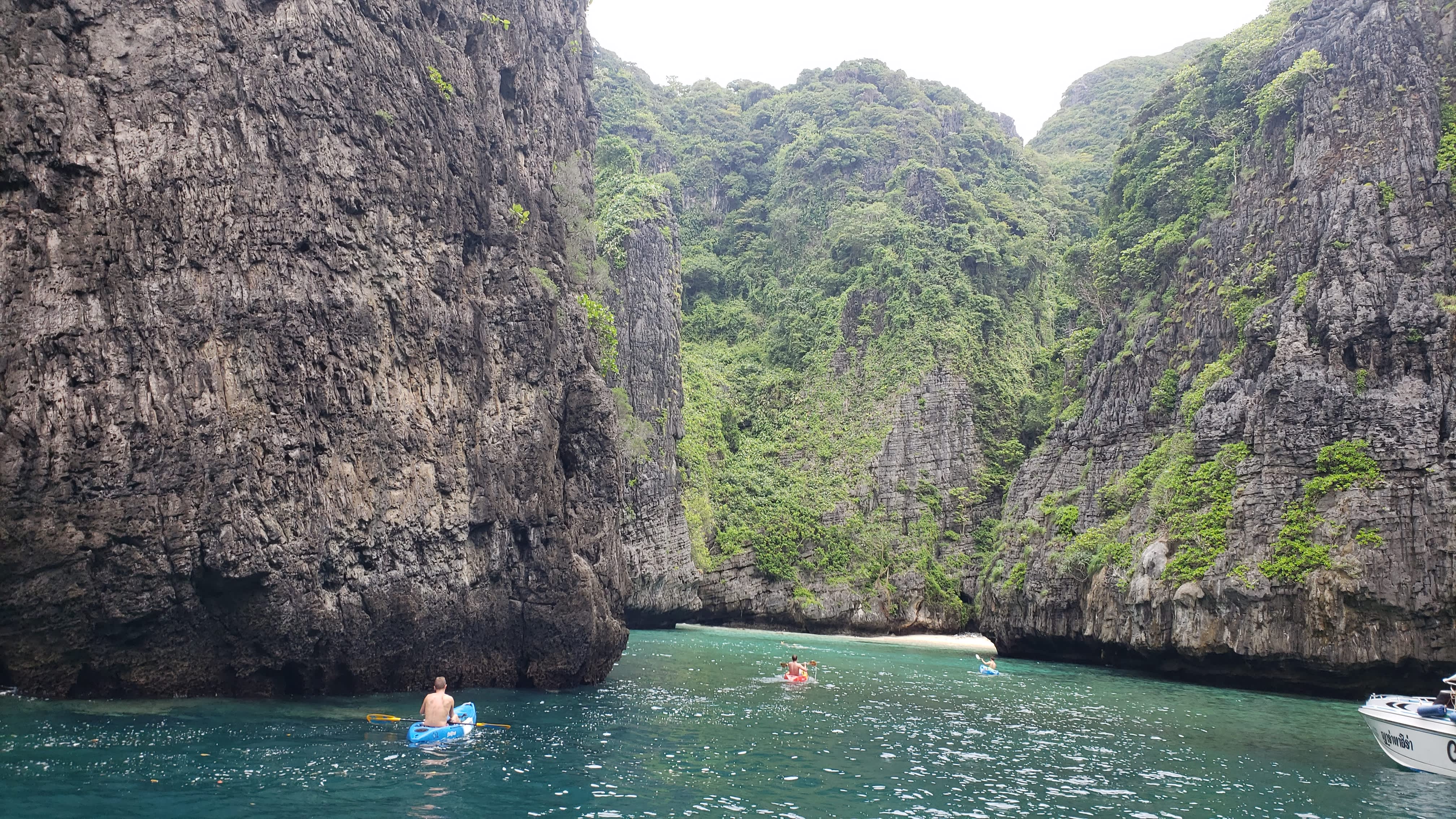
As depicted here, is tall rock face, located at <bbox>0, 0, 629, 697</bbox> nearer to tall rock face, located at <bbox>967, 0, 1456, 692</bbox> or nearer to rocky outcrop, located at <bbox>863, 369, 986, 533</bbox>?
tall rock face, located at <bbox>967, 0, 1456, 692</bbox>

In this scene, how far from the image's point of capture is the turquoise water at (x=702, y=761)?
40.9ft

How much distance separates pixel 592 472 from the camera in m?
26.1

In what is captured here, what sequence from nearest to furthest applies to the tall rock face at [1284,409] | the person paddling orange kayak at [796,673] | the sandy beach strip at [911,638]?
the tall rock face at [1284,409]
the person paddling orange kayak at [796,673]
the sandy beach strip at [911,638]

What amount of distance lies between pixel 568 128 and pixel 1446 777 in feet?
94.2

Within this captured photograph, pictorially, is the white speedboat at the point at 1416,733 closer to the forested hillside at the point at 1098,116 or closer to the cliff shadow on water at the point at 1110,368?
the cliff shadow on water at the point at 1110,368

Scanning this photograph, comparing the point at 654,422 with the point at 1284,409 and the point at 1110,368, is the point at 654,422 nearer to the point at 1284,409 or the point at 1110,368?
the point at 1110,368

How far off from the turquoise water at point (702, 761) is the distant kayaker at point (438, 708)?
61 centimetres

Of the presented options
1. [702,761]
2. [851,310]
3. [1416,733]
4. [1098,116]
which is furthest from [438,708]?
[1098,116]

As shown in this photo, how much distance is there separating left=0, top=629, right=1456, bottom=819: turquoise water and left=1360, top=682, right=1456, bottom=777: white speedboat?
0.33 meters

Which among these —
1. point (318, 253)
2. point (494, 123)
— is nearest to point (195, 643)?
point (318, 253)

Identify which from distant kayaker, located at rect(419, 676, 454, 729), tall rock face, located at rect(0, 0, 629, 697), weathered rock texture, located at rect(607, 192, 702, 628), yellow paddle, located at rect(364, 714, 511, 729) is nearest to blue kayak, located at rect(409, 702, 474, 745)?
distant kayaker, located at rect(419, 676, 454, 729)

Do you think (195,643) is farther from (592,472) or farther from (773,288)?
(773,288)

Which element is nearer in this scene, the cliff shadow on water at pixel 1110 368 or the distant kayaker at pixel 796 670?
the distant kayaker at pixel 796 670

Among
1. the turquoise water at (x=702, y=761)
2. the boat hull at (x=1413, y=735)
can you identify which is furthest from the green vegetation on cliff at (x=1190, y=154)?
the turquoise water at (x=702, y=761)
